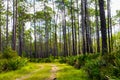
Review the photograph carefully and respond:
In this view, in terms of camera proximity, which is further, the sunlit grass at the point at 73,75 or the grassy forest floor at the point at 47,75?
the grassy forest floor at the point at 47,75

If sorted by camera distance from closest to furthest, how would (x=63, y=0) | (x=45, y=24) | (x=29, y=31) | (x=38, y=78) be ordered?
(x=38, y=78) < (x=63, y=0) < (x=45, y=24) < (x=29, y=31)

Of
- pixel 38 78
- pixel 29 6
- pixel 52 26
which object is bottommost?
pixel 38 78

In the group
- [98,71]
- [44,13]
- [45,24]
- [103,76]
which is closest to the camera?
[103,76]

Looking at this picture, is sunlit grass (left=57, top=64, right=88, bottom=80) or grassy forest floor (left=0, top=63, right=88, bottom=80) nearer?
sunlit grass (left=57, top=64, right=88, bottom=80)

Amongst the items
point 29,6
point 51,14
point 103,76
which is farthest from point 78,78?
point 51,14

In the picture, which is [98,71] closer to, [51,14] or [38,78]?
[38,78]

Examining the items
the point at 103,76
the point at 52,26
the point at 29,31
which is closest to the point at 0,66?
the point at 103,76

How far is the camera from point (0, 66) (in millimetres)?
19766

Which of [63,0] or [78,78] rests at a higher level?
[63,0]

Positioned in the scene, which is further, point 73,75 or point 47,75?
point 47,75

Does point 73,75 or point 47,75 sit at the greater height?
point 73,75

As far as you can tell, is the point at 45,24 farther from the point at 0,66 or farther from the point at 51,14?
the point at 0,66

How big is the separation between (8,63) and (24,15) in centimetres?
3561

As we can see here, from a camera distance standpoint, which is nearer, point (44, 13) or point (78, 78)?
point (78, 78)
